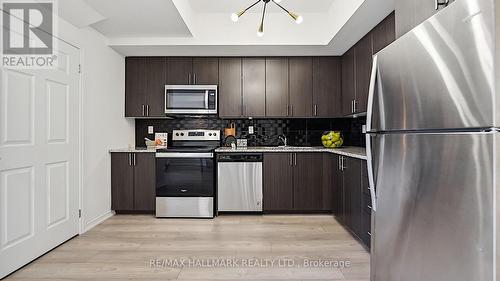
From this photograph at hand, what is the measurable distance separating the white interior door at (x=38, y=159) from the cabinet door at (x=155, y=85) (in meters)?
1.09

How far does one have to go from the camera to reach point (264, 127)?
4.36 m

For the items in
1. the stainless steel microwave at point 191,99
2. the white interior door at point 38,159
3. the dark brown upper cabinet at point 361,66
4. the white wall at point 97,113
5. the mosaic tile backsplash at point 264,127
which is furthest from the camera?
the mosaic tile backsplash at point 264,127

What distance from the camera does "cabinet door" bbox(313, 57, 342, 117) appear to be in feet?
13.3

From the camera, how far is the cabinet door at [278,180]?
3.77 meters

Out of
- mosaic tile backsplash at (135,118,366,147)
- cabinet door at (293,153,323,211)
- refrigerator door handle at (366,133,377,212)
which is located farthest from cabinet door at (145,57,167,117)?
refrigerator door handle at (366,133,377,212)

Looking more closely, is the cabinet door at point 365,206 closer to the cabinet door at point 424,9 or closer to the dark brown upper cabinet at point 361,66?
the dark brown upper cabinet at point 361,66

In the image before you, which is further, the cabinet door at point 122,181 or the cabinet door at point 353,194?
the cabinet door at point 122,181

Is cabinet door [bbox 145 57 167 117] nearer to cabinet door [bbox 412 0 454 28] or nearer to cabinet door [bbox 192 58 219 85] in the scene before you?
cabinet door [bbox 192 58 219 85]

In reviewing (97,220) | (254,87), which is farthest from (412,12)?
(97,220)

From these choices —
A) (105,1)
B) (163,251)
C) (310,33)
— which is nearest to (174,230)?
(163,251)

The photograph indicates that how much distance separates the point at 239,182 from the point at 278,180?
0.50 m

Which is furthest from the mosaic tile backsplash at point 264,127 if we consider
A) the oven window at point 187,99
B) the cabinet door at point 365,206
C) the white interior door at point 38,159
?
the cabinet door at point 365,206

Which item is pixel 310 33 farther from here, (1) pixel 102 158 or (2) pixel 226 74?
(1) pixel 102 158

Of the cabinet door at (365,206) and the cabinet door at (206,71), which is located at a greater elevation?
the cabinet door at (206,71)
